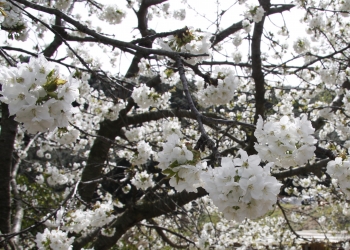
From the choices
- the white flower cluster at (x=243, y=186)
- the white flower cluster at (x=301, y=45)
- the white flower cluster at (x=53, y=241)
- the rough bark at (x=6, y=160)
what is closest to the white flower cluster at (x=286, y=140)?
the white flower cluster at (x=243, y=186)

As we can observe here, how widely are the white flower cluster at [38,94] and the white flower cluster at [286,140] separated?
794 mm

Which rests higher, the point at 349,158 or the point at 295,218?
the point at 295,218

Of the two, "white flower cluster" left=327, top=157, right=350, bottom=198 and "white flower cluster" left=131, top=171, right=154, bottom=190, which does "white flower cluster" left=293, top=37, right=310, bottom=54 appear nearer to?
"white flower cluster" left=131, top=171, right=154, bottom=190

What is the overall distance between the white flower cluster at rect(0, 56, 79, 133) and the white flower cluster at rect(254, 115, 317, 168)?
79 centimetres

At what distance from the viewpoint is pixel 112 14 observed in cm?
406

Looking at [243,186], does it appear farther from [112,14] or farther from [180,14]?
[180,14]

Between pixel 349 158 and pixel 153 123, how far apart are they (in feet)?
18.4

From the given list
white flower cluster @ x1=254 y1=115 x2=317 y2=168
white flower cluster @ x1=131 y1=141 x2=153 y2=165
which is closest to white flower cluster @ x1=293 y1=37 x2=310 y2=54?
white flower cluster @ x1=131 y1=141 x2=153 y2=165

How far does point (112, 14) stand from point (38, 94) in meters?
3.22

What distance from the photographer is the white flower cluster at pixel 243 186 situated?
1037mm

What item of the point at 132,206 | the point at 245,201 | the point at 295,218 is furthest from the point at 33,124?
the point at 295,218

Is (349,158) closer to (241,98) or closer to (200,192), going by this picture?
(200,192)

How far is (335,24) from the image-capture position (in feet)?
16.3

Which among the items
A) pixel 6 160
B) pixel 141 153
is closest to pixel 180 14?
pixel 141 153
